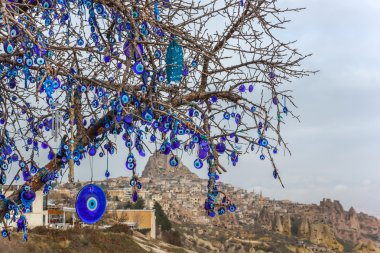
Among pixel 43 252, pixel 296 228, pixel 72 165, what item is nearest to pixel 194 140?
pixel 72 165

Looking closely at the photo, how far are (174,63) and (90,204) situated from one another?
5.16 ft

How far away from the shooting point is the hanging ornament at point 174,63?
16.9 feet

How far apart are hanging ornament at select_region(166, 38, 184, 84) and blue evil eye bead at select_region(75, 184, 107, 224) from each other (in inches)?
50.5

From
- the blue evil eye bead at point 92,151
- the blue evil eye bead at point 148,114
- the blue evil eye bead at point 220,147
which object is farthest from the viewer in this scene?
the blue evil eye bead at point 92,151

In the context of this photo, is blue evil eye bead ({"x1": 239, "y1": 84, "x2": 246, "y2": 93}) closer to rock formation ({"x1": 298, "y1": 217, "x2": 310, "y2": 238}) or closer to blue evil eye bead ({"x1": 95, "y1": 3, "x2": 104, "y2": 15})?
blue evil eye bead ({"x1": 95, "y1": 3, "x2": 104, "y2": 15})

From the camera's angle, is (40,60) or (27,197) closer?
(40,60)

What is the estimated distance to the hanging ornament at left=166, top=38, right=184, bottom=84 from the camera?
514 cm

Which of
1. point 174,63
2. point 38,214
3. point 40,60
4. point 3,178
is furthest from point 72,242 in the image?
point 40,60

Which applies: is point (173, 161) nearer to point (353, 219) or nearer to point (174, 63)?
point (174, 63)

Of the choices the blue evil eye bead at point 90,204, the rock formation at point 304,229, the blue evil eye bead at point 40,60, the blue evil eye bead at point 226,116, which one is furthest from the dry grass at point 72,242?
the rock formation at point 304,229

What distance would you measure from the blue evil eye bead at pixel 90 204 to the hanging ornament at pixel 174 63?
1282 millimetres

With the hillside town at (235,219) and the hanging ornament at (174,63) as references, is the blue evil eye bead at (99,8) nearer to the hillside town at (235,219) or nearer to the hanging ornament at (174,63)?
the hanging ornament at (174,63)

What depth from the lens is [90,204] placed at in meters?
4.85

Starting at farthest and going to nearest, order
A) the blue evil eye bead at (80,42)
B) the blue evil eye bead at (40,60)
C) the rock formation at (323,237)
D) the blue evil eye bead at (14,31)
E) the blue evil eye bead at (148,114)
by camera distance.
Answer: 1. the rock formation at (323,237)
2. the blue evil eye bead at (80,42)
3. the blue evil eye bead at (148,114)
4. the blue evil eye bead at (14,31)
5. the blue evil eye bead at (40,60)
